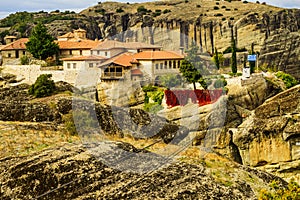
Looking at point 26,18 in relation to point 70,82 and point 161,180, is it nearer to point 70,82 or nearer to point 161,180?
point 70,82

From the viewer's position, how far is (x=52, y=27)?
2901 inches

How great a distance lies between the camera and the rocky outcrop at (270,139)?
117 feet

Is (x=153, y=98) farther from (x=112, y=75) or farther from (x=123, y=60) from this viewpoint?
(x=123, y=60)

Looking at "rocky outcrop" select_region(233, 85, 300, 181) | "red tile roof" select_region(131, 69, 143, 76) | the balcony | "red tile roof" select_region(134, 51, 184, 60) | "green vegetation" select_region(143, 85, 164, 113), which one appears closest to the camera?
"rocky outcrop" select_region(233, 85, 300, 181)

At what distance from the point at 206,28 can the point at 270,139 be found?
4005 cm

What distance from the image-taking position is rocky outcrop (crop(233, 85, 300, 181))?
35.7m

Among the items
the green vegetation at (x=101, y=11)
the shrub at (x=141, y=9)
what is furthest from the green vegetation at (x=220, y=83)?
the green vegetation at (x=101, y=11)

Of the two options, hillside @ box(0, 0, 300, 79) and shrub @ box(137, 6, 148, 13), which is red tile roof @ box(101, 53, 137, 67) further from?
shrub @ box(137, 6, 148, 13)

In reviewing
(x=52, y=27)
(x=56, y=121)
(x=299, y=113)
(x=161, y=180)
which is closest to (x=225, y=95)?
(x=299, y=113)

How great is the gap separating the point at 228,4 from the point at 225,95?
52.6m

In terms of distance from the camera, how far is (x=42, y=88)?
39500 millimetres

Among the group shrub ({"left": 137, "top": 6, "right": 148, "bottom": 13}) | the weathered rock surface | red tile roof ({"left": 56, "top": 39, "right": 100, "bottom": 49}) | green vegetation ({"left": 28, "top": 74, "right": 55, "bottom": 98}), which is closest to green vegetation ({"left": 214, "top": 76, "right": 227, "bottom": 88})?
red tile roof ({"left": 56, "top": 39, "right": 100, "bottom": 49})

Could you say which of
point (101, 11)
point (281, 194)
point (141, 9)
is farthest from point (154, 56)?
point (101, 11)

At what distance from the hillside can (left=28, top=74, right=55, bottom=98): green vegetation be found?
30469mm
